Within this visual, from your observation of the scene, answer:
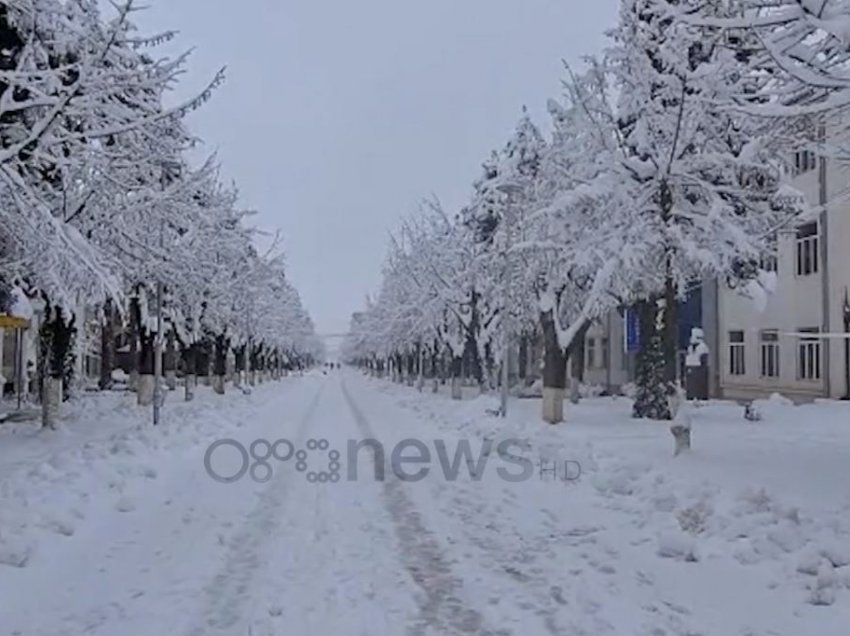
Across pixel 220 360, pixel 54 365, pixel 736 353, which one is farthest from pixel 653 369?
pixel 220 360

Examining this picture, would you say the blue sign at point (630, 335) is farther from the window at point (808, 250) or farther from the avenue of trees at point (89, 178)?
the avenue of trees at point (89, 178)

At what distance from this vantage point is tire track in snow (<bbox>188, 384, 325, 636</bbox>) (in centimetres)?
669

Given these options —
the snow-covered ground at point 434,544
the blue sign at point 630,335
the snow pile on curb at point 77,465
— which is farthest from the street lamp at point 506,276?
the blue sign at point 630,335

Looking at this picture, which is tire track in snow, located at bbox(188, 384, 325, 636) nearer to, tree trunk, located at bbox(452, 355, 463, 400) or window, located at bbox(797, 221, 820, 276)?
window, located at bbox(797, 221, 820, 276)

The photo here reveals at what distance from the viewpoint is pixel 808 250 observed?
34.0 m

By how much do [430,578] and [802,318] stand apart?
94.4ft

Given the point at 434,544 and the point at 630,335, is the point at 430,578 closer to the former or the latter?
the point at 434,544

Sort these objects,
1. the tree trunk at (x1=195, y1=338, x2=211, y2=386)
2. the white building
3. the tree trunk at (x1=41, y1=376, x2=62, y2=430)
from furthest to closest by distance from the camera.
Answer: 1. the tree trunk at (x1=195, y1=338, x2=211, y2=386)
2. the white building
3. the tree trunk at (x1=41, y1=376, x2=62, y2=430)

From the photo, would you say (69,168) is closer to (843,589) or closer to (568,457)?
(568,457)

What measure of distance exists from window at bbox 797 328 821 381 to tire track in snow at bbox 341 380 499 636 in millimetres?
24297

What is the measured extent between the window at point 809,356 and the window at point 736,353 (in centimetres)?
A: 435

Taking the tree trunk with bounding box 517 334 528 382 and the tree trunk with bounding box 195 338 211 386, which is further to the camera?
the tree trunk with bounding box 517 334 528 382

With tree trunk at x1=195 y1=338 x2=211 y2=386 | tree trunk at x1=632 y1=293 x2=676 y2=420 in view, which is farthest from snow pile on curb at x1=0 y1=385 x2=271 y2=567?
tree trunk at x1=195 y1=338 x2=211 y2=386

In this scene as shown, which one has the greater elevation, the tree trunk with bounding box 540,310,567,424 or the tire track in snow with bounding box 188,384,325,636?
the tree trunk with bounding box 540,310,567,424
